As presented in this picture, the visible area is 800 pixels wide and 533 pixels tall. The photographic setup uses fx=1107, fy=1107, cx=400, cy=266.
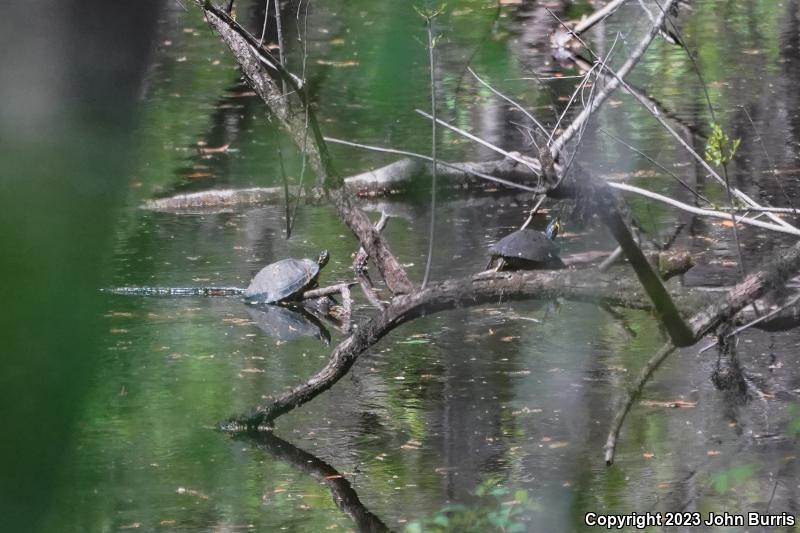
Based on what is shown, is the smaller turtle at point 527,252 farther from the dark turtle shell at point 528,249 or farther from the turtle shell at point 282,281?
the turtle shell at point 282,281

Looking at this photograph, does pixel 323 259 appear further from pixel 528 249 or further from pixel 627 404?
pixel 627 404

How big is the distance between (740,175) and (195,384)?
5283mm

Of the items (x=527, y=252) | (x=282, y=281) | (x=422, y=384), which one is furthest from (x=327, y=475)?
(x=527, y=252)

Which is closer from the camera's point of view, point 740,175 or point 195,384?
point 195,384

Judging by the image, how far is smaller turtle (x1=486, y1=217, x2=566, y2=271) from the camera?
643 cm

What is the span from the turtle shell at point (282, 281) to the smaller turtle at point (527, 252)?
1086mm

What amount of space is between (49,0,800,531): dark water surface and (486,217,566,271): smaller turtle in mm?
306

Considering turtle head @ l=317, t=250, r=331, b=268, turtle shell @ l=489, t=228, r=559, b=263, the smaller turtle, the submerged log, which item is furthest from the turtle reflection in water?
the submerged log

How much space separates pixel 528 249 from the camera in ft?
21.2

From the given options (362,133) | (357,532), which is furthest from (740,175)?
(357,532)

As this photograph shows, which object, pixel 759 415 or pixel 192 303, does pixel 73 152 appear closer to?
pixel 759 415

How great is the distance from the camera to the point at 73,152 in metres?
1.17

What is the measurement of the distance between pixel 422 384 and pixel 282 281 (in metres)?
1.60

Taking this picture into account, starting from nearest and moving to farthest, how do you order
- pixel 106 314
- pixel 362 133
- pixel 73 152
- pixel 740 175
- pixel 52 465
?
pixel 52 465 → pixel 73 152 → pixel 106 314 → pixel 740 175 → pixel 362 133
